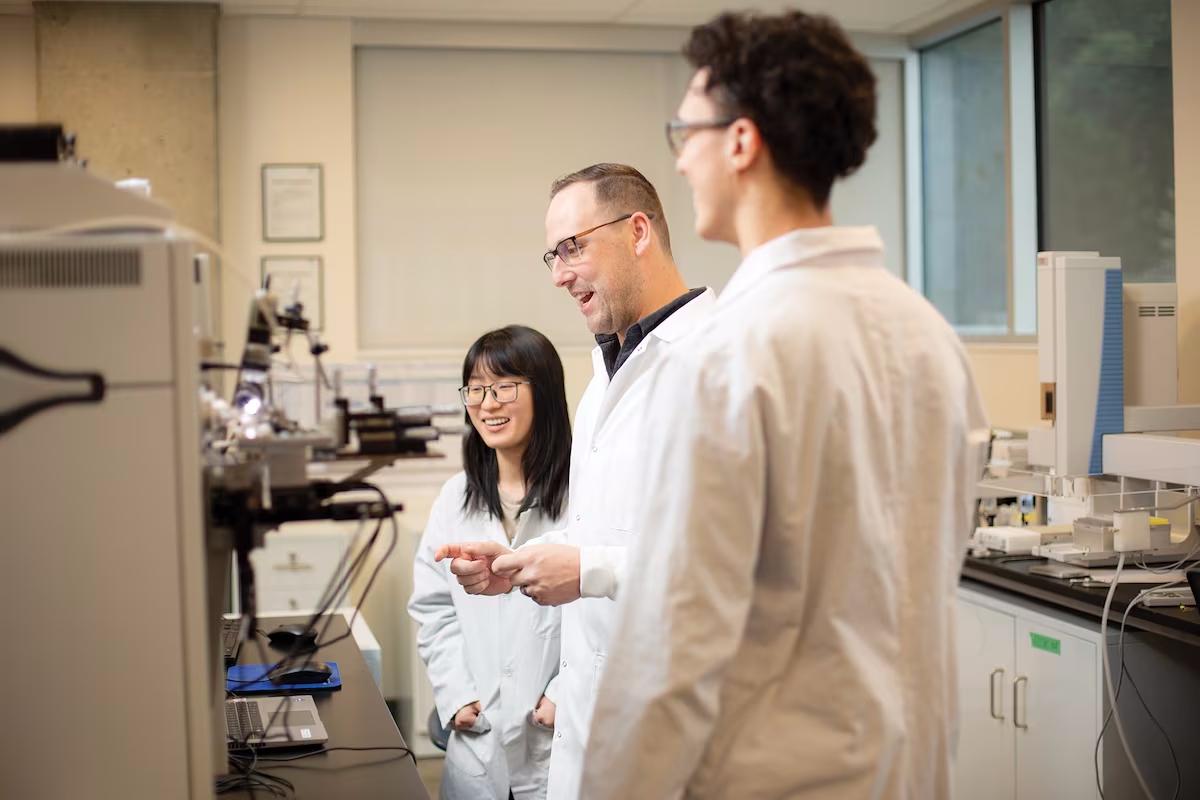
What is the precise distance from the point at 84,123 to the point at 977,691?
3.62m

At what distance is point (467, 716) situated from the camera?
245 centimetres

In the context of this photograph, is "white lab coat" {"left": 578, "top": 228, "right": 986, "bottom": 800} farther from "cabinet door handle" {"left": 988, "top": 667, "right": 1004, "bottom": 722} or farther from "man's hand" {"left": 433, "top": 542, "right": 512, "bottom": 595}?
"cabinet door handle" {"left": 988, "top": 667, "right": 1004, "bottom": 722}

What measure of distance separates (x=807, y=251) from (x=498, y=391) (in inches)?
54.5

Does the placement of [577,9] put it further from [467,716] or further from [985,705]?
[467,716]

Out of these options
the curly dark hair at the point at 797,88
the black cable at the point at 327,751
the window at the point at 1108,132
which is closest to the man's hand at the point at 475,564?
the black cable at the point at 327,751

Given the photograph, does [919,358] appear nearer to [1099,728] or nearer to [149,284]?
[149,284]


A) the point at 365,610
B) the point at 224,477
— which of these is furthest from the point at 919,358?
the point at 365,610

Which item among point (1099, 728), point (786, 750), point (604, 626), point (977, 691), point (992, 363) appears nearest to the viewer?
point (786, 750)

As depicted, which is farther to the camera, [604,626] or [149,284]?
Answer: [604,626]

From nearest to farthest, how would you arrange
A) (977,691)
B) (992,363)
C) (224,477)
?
(224,477)
(977,691)
(992,363)

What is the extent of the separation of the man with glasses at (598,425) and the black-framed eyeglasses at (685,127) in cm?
52

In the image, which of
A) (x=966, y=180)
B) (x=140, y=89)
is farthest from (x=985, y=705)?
(x=140, y=89)

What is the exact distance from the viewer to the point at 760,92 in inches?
48.3

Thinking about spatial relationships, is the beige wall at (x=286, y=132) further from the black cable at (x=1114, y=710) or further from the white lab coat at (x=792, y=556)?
the white lab coat at (x=792, y=556)
